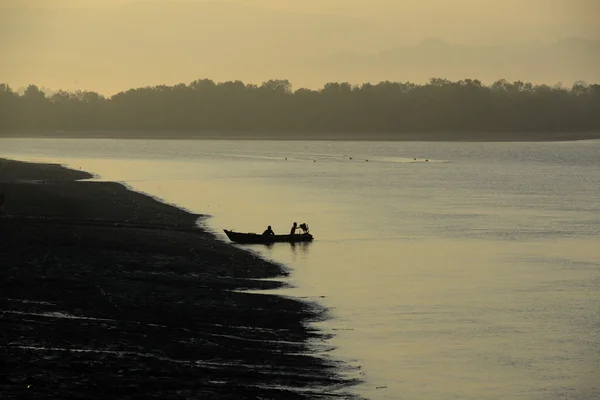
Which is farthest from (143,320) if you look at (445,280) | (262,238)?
(262,238)

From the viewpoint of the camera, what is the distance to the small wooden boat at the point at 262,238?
192ft

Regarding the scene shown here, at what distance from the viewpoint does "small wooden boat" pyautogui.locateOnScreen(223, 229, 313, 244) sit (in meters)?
58.6

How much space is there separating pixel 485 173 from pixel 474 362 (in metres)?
158

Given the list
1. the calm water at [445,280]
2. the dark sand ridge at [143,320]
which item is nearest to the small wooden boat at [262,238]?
the calm water at [445,280]

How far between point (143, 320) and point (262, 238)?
28.2m

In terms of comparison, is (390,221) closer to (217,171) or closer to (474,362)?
(474,362)

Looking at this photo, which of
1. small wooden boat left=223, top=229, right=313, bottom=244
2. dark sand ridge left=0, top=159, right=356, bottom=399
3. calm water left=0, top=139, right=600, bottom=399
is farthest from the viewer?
small wooden boat left=223, top=229, right=313, bottom=244

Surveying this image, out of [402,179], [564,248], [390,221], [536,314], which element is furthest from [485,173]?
[536,314]

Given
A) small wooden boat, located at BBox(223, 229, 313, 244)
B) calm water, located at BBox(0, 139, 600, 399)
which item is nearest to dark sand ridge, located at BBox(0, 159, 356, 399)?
small wooden boat, located at BBox(223, 229, 313, 244)

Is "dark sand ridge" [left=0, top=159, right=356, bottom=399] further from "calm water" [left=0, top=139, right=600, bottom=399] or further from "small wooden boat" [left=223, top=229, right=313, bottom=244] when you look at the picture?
"calm water" [left=0, top=139, right=600, bottom=399]

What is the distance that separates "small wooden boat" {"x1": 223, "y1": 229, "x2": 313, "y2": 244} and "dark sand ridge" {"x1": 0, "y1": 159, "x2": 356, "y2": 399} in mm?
1539

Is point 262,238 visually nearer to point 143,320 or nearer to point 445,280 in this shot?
point 445,280

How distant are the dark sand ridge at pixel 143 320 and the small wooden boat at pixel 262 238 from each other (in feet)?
5.05

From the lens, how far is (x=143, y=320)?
32.3m
